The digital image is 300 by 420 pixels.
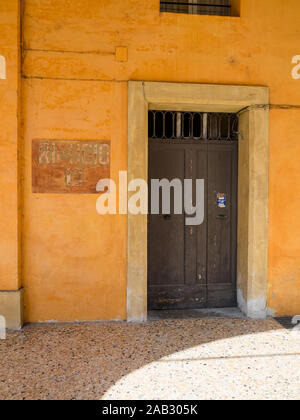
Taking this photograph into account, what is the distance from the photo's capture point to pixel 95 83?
448 centimetres

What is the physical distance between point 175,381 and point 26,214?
2.53 meters


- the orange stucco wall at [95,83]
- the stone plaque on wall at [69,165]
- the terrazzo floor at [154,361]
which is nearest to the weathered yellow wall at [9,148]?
the orange stucco wall at [95,83]

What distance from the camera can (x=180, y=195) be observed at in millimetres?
5086

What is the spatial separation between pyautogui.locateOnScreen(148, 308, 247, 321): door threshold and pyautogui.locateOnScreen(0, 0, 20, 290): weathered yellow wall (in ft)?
5.80

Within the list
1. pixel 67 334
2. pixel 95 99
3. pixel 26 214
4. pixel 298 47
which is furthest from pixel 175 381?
pixel 298 47

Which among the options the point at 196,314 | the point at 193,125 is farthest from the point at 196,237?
the point at 193,125

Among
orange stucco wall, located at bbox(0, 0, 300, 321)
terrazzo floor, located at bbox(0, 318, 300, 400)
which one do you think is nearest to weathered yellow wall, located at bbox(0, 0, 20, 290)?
orange stucco wall, located at bbox(0, 0, 300, 321)

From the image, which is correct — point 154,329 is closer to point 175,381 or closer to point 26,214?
point 175,381

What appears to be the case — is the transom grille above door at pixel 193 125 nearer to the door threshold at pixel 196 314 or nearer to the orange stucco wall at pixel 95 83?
the orange stucco wall at pixel 95 83

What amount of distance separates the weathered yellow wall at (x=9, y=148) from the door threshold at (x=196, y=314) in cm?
177

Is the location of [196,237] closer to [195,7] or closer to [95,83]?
[95,83]

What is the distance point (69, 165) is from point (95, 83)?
1.01 m

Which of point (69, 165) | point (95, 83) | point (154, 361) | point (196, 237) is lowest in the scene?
point (154, 361)

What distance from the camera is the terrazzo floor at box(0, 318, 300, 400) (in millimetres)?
3004
